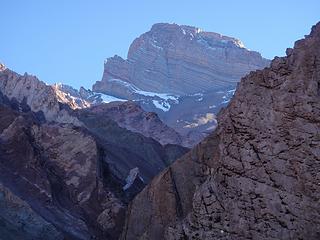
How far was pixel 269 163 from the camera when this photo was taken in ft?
81.0

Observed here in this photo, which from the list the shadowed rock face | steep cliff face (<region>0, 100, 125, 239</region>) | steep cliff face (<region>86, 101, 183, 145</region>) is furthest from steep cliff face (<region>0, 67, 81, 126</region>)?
the shadowed rock face

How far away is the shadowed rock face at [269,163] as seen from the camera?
936 inches

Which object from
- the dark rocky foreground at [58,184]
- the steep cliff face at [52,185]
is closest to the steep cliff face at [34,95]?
the dark rocky foreground at [58,184]

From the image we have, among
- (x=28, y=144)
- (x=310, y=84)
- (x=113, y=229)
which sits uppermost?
(x=28, y=144)

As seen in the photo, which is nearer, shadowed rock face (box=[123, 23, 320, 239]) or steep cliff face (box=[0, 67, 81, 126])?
shadowed rock face (box=[123, 23, 320, 239])

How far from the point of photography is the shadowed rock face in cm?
2377

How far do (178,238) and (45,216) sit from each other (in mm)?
12571

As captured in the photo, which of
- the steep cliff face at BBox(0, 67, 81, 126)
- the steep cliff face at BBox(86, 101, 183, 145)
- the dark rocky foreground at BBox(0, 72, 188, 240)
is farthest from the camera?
the steep cliff face at BBox(86, 101, 183, 145)

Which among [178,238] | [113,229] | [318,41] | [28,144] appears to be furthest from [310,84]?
[28,144]

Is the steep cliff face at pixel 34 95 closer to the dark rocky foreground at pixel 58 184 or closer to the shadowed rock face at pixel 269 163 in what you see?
the dark rocky foreground at pixel 58 184

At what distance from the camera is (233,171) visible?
25.4 meters

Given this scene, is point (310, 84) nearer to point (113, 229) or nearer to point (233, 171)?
point (233, 171)

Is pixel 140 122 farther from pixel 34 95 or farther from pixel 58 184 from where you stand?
pixel 58 184

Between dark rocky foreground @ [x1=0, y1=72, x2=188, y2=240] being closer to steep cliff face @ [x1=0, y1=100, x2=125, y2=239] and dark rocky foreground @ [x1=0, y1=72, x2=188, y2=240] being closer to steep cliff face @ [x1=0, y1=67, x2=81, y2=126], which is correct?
steep cliff face @ [x1=0, y1=100, x2=125, y2=239]
